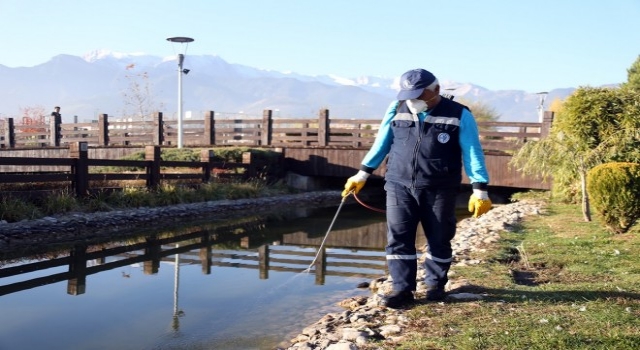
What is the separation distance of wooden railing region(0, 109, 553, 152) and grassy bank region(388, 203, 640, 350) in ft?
34.2

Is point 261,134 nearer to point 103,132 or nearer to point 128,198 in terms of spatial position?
point 103,132

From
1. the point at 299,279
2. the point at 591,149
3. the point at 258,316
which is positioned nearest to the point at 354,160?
the point at 591,149

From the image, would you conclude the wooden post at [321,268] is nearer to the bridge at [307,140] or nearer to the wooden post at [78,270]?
the wooden post at [78,270]

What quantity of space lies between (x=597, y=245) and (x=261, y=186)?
10660mm

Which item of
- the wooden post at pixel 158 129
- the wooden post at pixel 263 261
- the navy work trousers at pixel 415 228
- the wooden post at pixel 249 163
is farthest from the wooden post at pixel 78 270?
the wooden post at pixel 158 129

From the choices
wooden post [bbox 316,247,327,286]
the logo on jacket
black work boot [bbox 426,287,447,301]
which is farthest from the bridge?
the logo on jacket

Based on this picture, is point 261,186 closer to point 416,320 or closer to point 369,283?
point 369,283

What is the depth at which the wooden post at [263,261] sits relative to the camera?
7531 millimetres

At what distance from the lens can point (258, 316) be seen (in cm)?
553

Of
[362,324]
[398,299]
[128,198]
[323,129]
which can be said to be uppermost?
[323,129]

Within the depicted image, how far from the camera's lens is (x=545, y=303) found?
4.36 meters

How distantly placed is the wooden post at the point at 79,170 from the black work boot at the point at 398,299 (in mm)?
8394

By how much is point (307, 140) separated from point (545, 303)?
1597cm

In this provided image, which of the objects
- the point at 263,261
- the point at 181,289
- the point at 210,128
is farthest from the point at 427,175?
the point at 210,128
